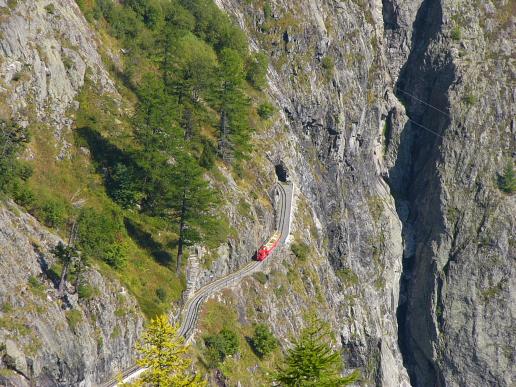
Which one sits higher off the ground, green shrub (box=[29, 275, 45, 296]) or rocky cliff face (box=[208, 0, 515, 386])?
rocky cliff face (box=[208, 0, 515, 386])

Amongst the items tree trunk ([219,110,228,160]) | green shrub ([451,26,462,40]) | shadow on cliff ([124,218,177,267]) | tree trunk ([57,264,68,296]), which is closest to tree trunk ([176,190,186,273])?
shadow on cliff ([124,218,177,267])

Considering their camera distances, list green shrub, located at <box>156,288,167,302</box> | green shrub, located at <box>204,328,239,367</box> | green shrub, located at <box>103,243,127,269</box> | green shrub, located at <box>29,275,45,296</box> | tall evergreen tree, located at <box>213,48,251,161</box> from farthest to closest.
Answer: tall evergreen tree, located at <box>213,48,251,161</box>
green shrub, located at <box>156,288,167,302</box>
green shrub, located at <box>204,328,239,367</box>
green shrub, located at <box>103,243,127,269</box>
green shrub, located at <box>29,275,45,296</box>

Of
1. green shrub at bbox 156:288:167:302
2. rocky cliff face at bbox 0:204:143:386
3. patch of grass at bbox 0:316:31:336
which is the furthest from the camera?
green shrub at bbox 156:288:167:302

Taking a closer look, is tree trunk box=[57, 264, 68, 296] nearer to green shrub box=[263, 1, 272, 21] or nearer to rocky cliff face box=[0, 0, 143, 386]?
rocky cliff face box=[0, 0, 143, 386]

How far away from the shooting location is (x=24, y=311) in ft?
157

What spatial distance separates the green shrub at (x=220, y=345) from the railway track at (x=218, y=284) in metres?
2.09

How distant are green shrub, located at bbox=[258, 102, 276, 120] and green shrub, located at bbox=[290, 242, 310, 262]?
19.6 m

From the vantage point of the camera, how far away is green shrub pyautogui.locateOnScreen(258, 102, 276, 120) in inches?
3826

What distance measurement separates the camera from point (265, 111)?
97.1 metres

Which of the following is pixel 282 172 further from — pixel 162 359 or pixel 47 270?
pixel 162 359

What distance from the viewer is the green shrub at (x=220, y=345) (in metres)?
62.7

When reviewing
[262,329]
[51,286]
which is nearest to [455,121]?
[262,329]

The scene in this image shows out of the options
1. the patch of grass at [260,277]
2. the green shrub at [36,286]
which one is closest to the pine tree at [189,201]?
the patch of grass at [260,277]

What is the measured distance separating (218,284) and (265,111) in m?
32.9
